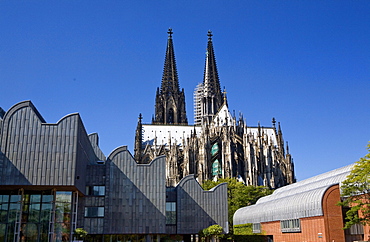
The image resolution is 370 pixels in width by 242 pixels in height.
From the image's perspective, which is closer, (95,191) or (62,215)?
(62,215)

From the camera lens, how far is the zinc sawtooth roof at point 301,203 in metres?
36.6

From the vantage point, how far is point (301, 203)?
38.7 metres

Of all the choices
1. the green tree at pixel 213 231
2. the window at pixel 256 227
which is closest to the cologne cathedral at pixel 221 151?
the window at pixel 256 227

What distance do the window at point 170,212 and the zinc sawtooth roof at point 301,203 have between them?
34.9ft

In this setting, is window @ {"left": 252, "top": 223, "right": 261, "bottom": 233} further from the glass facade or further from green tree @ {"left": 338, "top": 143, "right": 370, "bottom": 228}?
the glass facade

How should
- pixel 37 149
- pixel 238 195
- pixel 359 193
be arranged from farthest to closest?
pixel 238 195, pixel 37 149, pixel 359 193

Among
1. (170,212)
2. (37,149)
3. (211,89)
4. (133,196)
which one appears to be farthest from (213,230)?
(211,89)

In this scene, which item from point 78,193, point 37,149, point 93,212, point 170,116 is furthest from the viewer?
point 170,116

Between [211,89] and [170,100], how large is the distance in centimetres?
1217

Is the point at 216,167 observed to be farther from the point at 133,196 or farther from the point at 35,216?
the point at 35,216

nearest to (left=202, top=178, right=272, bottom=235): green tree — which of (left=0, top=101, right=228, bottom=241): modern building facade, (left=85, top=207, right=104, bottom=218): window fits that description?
(left=0, top=101, right=228, bottom=241): modern building facade

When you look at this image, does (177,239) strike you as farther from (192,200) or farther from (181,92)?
(181,92)

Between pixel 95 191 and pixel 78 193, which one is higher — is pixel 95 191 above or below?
above

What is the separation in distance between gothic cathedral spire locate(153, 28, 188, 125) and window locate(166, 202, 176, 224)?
238 feet
